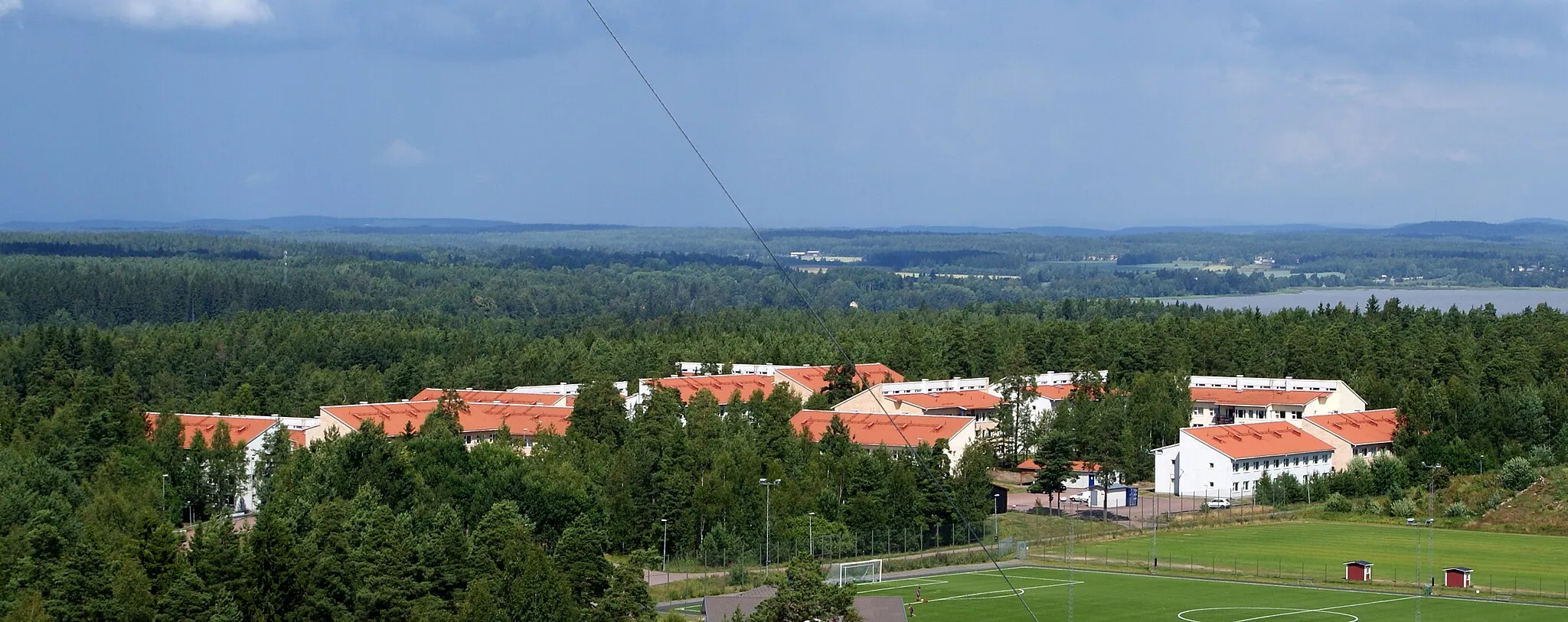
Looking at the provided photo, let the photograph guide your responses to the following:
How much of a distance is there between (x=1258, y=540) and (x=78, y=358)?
51656 mm

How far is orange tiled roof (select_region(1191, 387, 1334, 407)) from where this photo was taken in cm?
6519

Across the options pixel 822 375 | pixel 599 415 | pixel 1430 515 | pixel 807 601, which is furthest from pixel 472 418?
pixel 807 601

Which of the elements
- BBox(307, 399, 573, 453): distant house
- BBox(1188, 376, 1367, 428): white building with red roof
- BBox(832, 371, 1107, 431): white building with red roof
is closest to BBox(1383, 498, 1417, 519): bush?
BBox(1188, 376, 1367, 428): white building with red roof

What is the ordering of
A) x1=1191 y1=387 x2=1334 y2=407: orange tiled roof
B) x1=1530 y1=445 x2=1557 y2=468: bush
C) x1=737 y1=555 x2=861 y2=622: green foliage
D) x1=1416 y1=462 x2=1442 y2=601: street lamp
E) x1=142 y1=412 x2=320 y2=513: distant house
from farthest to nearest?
x1=1191 y1=387 x2=1334 y2=407: orange tiled roof → x1=1530 y1=445 x2=1557 y2=468: bush → x1=142 y1=412 x2=320 y2=513: distant house → x1=1416 y1=462 x2=1442 y2=601: street lamp → x1=737 y1=555 x2=861 y2=622: green foliage

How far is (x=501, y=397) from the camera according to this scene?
67750 millimetres

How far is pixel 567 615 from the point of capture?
2814cm

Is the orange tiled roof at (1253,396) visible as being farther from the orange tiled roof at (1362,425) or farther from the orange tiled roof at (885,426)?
the orange tiled roof at (885,426)

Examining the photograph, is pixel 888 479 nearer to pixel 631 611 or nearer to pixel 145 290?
pixel 631 611

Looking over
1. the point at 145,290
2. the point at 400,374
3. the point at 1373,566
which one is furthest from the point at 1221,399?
the point at 145,290

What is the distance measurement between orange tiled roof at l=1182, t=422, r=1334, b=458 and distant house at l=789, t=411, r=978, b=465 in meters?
6.95

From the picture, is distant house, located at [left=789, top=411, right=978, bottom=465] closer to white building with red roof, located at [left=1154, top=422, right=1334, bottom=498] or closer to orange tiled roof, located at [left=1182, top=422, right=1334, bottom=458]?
white building with red roof, located at [left=1154, top=422, right=1334, bottom=498]

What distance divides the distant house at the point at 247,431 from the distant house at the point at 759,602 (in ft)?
66.2

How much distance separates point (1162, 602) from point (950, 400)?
28.7m

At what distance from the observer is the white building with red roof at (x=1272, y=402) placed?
213 ft
